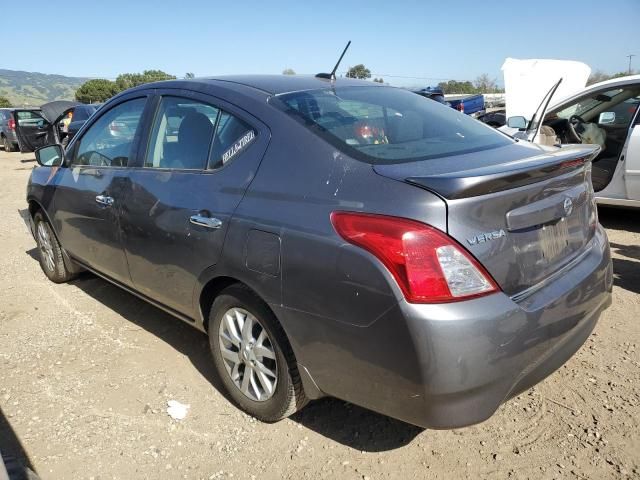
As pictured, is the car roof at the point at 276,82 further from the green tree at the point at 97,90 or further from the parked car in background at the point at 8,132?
the green tree at the point at 97,90

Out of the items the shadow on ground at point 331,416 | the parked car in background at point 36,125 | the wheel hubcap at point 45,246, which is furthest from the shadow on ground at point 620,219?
the parked car in background at point 36,125

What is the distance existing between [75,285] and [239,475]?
3140 mm

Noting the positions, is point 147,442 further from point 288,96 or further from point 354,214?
point 288,96

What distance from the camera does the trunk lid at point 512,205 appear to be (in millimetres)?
1922

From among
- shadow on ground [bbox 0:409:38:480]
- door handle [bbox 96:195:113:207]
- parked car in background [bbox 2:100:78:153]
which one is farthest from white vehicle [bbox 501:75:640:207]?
parked car in background [bbox 2:100:78:153]

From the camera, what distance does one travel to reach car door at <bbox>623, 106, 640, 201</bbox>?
5395 mm

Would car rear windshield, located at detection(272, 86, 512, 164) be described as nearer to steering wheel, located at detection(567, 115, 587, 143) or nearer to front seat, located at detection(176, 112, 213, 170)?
front seat, located at detection(176, 112, 213, 170)

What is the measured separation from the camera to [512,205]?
2.04 meters

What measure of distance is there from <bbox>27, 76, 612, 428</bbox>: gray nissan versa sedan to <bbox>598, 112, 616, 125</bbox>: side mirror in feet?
13.2

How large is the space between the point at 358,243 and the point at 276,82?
4.50 feet

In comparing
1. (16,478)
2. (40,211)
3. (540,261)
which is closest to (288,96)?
(540,261)

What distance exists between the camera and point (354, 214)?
2.04m

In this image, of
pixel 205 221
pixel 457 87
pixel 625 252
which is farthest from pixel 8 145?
pixel 457 87

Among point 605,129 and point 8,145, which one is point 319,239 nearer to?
point 605,129
